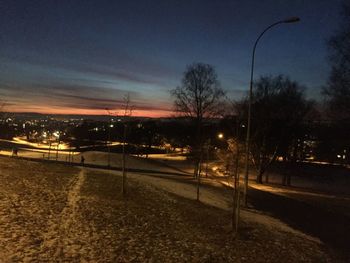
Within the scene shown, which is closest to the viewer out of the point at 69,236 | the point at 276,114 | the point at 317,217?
the point at 69,236

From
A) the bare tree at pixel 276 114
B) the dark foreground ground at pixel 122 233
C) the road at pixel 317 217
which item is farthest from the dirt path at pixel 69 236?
the bare tree at pixel 276 114

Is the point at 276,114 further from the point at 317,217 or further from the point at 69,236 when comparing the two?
the point at 69,236

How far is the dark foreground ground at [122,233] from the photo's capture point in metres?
9.85

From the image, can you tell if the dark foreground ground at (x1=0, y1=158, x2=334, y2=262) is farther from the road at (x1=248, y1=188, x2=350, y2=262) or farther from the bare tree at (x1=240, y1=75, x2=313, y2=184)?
the bare tree at (x1=240, y1=75, x2=313, y2=184)

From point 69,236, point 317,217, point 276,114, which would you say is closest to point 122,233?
point 69,236

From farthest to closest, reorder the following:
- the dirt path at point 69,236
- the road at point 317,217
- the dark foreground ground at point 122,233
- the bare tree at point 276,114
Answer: the bare tree at point 276,114
the road at point 317,217
the dark foreground ground at point 122,233
the dirt path at point 69,236

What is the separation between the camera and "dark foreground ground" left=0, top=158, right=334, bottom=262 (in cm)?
985

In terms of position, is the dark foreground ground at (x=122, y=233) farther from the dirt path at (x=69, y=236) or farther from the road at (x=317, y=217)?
the road at (x=317, y=217)

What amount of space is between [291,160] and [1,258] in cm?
4841

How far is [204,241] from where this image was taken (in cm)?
1241

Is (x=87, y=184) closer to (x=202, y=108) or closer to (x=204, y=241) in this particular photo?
(x=204, y=241)

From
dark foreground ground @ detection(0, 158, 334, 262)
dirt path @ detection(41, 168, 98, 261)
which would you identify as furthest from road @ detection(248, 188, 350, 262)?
dirt path @ detection(41, 168, 98, 261)

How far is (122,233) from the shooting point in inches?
478

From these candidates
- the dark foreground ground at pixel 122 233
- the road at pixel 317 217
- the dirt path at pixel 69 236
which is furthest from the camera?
the road at pixel 317 217
